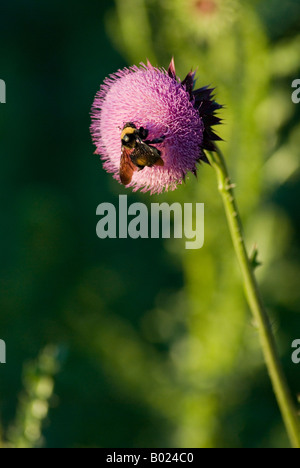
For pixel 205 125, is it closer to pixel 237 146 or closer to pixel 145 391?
pixel 237 146

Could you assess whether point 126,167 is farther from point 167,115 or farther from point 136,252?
point 136,252

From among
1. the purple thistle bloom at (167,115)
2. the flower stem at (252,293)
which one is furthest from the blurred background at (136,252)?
the purple thistle bloom at (167,115)

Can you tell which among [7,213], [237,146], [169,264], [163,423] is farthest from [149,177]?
[7,213]

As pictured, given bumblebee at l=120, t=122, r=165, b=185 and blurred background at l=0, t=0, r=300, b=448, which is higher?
blurred background at l=0, t=0, r=300, b=448

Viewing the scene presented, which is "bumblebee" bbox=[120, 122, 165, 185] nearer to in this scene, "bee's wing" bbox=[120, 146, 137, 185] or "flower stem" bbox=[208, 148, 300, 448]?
"bee's wing" bbox=[120, 146, 137, 185]

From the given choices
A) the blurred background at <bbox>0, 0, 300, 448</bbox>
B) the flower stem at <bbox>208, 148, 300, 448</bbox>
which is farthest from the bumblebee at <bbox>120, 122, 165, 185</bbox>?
the blurred background at <bbox>0, 0, 300, 448</bbox>

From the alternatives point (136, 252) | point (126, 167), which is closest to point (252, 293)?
point (126, 167)

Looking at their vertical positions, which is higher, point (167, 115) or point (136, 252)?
point (136, 252)
